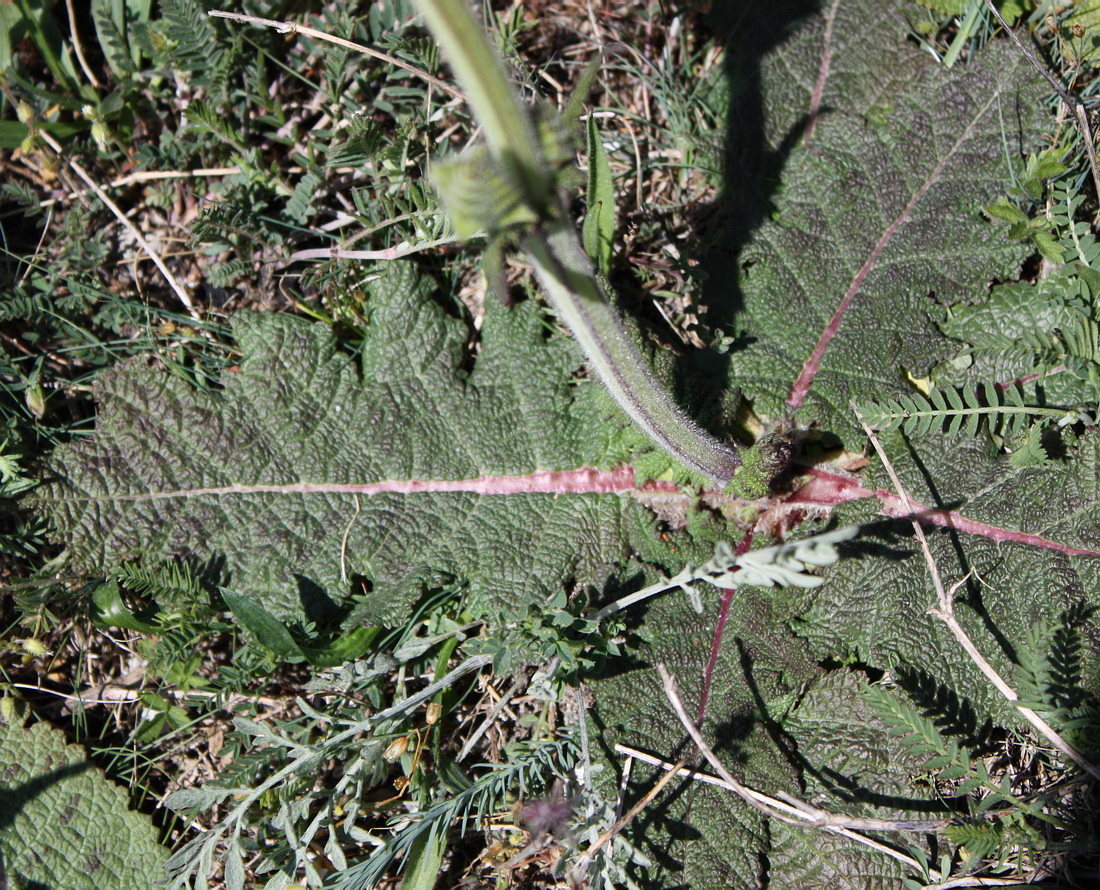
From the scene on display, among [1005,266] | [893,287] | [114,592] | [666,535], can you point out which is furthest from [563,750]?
[1005,266]

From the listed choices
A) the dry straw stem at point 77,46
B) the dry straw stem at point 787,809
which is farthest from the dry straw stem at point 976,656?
the dry straw stem at point 77,46

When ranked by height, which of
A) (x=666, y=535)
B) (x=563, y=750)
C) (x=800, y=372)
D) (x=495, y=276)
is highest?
(x=495, y=276)

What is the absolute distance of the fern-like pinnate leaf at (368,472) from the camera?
3201 mm

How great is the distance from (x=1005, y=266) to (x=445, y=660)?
2.56m

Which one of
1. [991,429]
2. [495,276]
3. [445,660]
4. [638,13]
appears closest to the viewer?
[495,276]

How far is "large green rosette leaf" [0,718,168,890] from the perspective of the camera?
3.33 m

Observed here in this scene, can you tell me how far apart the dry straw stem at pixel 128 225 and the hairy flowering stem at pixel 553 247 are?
2.20m

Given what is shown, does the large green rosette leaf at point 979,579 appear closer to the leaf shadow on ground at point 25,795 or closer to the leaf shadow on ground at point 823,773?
the leaf shadow on ground at point 823,773

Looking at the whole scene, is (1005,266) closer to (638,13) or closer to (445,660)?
(638,13)

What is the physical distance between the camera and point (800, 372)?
3326mm

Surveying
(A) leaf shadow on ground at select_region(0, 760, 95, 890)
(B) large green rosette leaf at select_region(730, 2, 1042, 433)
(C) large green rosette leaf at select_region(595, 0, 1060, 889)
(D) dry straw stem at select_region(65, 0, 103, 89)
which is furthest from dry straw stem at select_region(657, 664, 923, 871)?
(D) dry straw stem at select_region(65, 0, 103, 89)

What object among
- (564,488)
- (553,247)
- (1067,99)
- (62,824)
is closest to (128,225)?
(564,488)

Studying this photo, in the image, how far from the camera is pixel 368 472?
10.8 feet

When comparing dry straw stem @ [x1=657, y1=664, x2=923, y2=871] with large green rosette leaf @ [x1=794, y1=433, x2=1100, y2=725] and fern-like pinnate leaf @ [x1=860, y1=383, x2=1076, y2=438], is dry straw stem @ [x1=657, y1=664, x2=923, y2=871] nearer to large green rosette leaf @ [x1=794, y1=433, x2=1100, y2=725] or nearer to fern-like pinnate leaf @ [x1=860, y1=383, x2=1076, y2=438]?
large green rosette leaf @ [x1=794, y1=433, x2=1100, y2=725]
